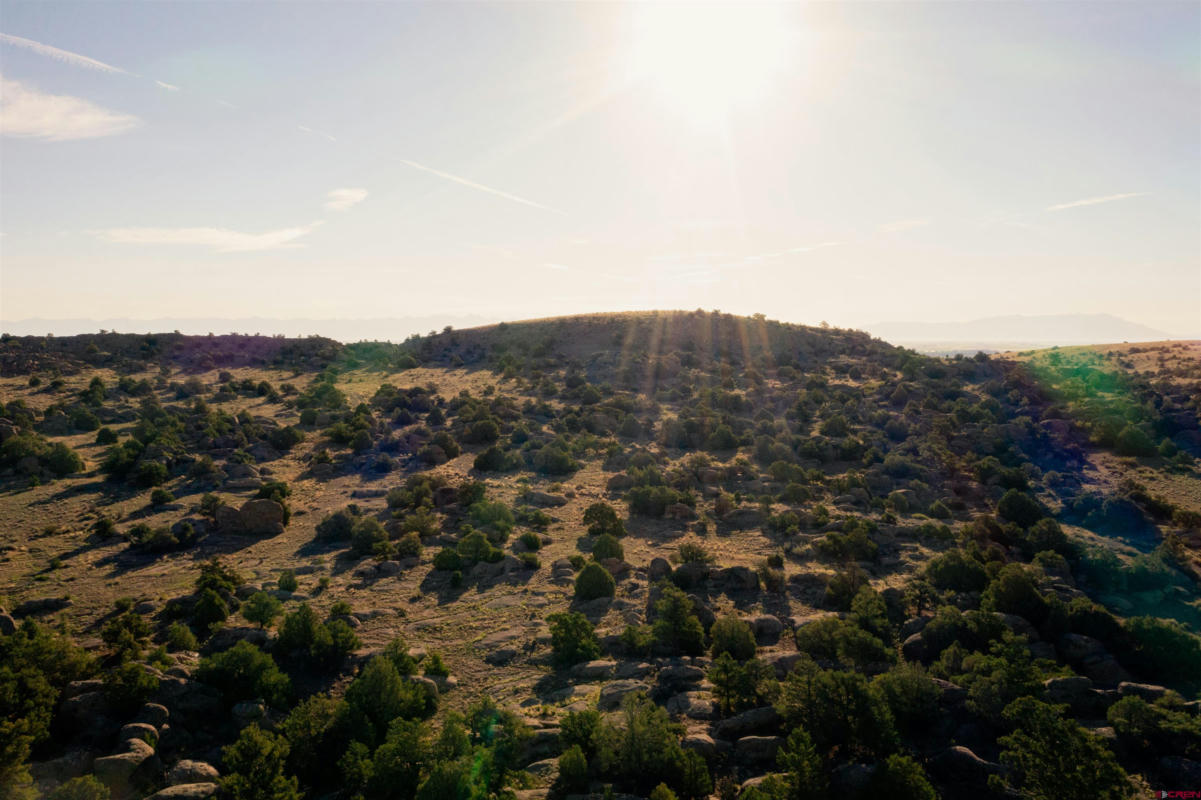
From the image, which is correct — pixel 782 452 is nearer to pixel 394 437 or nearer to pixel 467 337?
pixel 394 437

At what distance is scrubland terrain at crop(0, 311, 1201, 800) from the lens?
14.3 meters

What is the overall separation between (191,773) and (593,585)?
14.5 metres

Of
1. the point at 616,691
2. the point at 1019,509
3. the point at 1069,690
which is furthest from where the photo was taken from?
the point at 1019,509

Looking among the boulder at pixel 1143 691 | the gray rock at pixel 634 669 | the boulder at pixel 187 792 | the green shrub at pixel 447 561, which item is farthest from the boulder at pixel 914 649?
the boulder at pixel 187 792

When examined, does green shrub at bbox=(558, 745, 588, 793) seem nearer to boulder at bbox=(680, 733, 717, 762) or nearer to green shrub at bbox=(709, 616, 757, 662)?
boulder at bbox=(680, 733, 717, 762)

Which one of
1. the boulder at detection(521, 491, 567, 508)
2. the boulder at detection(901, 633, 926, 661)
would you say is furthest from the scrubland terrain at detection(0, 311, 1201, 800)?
the boulder at detection(901, 633, 926, 661)

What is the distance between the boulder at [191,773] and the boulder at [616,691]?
32.4 feet

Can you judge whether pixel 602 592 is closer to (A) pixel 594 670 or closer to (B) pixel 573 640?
(B) pixel 573 640

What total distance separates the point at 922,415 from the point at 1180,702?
137 ft

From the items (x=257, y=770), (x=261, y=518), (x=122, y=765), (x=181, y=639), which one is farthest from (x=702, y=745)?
(x=261, y=518)

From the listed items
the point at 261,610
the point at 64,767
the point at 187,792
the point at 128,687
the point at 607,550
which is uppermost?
the point at 128,687

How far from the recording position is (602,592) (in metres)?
24.9

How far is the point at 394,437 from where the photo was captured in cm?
4856

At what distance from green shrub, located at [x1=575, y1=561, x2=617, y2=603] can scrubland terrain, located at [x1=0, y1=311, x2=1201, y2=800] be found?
87 mm
